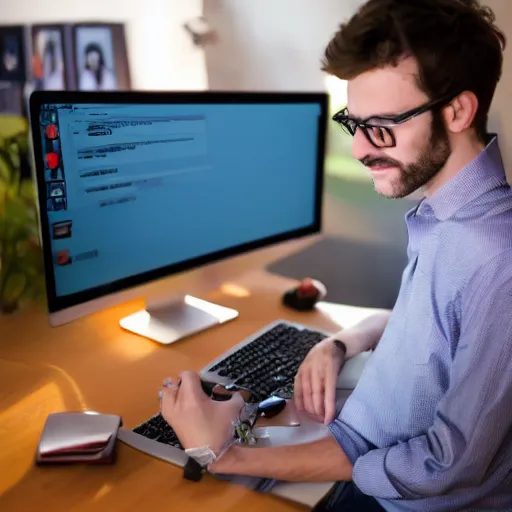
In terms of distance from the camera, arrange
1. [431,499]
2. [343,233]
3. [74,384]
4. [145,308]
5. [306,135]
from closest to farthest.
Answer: [431,499]
[74,384]
[145,308]
[306,135]
[343,233]

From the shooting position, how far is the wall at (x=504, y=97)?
1.45m

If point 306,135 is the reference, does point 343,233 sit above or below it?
below

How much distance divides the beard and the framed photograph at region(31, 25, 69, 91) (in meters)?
1.30

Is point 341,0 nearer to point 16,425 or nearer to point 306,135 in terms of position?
point 306,135

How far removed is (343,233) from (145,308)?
2.26 feet

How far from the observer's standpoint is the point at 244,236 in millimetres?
1432

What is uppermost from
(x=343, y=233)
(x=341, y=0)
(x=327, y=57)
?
(x=341, y=0)

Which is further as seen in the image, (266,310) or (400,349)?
(266,310)

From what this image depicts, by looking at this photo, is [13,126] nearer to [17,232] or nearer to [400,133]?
[17,232]

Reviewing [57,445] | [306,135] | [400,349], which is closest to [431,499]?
[400,349]

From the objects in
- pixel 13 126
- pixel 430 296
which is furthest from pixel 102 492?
pixel 13 126

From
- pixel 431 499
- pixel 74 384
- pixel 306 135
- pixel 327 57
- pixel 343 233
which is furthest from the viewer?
pixel 343 233

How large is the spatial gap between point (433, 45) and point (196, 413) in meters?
0.61

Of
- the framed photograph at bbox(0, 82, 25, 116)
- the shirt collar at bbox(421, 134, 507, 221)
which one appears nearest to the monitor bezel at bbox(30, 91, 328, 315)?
the shirt collar at bbox(421, 134, 507, 221)
